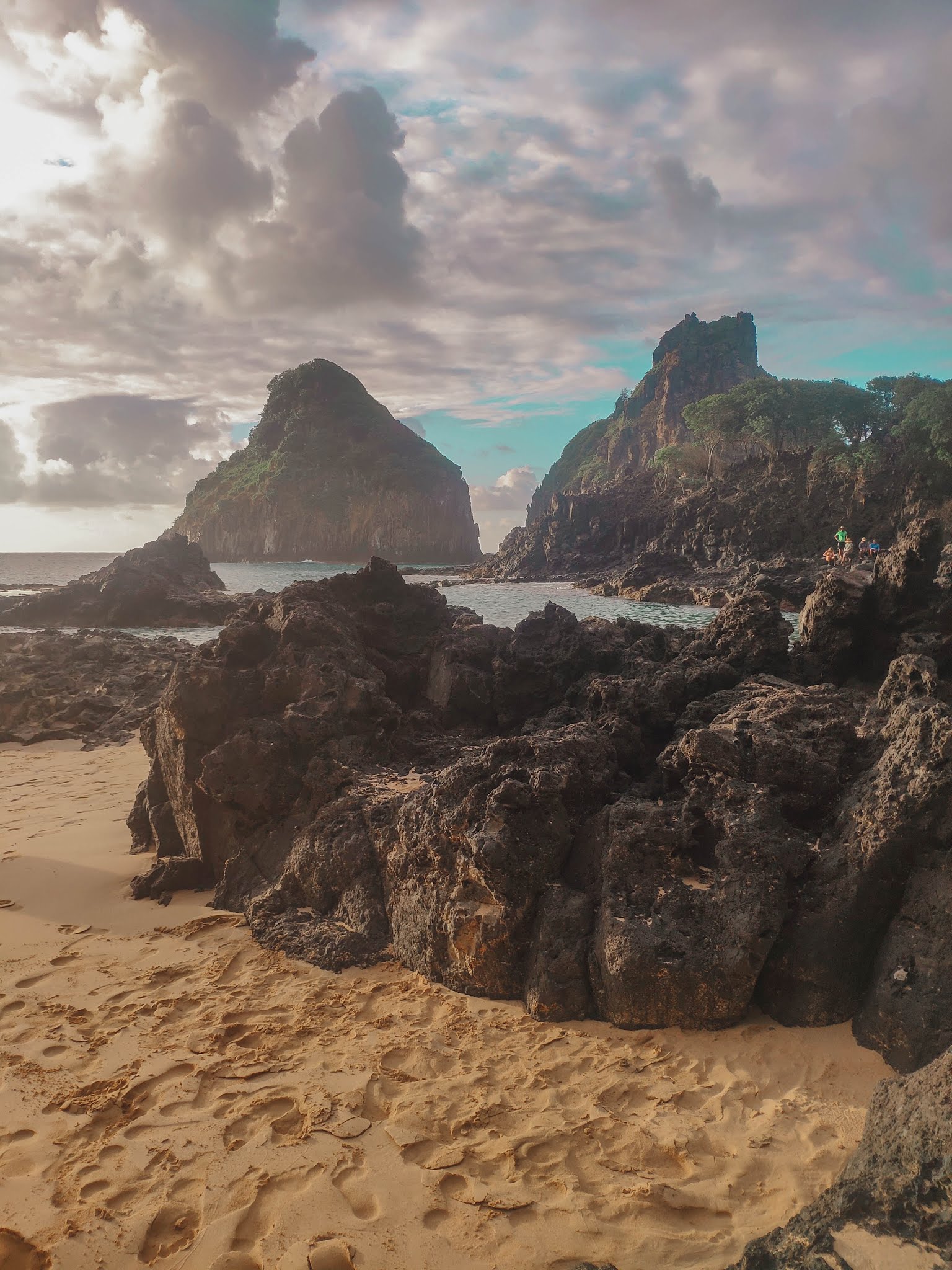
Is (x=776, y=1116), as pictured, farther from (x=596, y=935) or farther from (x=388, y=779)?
(x=388, y=779)

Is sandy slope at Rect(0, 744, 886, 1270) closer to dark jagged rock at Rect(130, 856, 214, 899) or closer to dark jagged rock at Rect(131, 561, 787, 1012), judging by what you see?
dark jagged rock at Rect(131, 561, 787, 1012)

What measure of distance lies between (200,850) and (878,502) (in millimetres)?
50482

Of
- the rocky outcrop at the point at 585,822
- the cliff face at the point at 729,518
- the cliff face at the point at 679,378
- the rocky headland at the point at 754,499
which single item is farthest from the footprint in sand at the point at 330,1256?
→ the cliff face at the point at 679,378

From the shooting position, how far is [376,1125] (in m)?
3.47

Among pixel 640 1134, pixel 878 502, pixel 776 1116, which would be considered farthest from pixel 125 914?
pixel 878 502

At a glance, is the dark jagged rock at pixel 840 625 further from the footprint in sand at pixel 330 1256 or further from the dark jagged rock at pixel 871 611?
the footprint in sand at pixel 330 1256

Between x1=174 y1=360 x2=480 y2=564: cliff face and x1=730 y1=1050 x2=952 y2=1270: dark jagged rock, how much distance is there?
433 ft

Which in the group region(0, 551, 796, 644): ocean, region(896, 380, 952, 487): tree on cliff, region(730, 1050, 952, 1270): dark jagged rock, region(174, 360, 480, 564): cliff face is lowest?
region(730, 1050, 952, 1270): dark jagged rock

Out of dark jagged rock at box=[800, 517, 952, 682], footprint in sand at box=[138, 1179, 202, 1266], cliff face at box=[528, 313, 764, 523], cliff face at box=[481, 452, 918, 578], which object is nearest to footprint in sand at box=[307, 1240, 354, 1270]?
footprint in sand at box=[138, 1179, 202, 1266]

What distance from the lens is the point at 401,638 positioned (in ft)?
29.9

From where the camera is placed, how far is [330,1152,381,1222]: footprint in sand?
9.84 ft

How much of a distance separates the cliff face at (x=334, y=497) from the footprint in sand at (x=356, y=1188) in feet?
431

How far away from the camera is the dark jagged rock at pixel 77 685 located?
1362 centimetres

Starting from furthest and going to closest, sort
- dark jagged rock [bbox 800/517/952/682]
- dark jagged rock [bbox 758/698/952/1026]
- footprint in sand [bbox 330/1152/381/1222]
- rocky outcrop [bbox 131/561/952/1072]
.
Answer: dark jagged rock [bbox 800/517/952/682]
rocky outcrop [bbox 131/561/952/1072]
dark jagged rock [bbox 758/698/952/1026]
footprint in sand [bbox 330/1152/381/1222]
